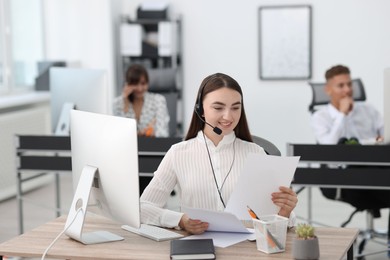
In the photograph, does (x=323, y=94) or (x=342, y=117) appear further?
(x=323, y=94)

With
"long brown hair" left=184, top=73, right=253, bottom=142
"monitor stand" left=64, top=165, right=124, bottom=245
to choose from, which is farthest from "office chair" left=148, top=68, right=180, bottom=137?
"monitor stand" left=64, top=165, right=124, bottom=245

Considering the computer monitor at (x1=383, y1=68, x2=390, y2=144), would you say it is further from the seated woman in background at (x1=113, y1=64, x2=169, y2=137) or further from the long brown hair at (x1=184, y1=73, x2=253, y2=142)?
the seated woman in background at (x1=113, y1=64, x2=169, y2=137)

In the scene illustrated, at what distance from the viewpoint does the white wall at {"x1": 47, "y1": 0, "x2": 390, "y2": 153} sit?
7.18 m

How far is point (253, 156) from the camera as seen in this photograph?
2520 mm

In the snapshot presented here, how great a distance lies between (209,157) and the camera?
2.93 meters

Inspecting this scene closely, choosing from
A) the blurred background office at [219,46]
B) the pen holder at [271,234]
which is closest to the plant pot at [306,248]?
the pen holder at [271,234]

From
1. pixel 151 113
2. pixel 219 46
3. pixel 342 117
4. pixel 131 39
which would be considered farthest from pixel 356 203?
pixel 131 39

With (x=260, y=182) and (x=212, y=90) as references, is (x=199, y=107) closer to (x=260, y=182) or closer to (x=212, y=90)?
(x=212, y=90)

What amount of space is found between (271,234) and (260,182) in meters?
0.23

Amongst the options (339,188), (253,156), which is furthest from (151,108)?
(253,156)

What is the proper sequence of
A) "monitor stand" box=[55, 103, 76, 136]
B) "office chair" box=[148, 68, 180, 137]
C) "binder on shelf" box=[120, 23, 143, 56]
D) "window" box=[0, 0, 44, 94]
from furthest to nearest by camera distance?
1. "binder on shelf" box=[120, 23, 143, 56]
2. "window" box=[0, 0, 44, 94]
3. "office chair" box=[148, 68, 180, 137]
4. "monitor stand" box=[55, 103, 76, 136]

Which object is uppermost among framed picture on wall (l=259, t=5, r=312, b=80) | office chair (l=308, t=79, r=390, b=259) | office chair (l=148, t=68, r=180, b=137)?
framed picture on wall (l=259, t=5, r=312, b=80)

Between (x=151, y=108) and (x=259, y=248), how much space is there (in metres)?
3.17

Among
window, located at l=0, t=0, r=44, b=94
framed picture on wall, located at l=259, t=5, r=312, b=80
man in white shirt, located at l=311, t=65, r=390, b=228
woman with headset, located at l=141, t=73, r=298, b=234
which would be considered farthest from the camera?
framed picture on wall, located at l=259, t=5, r=312, b=80
